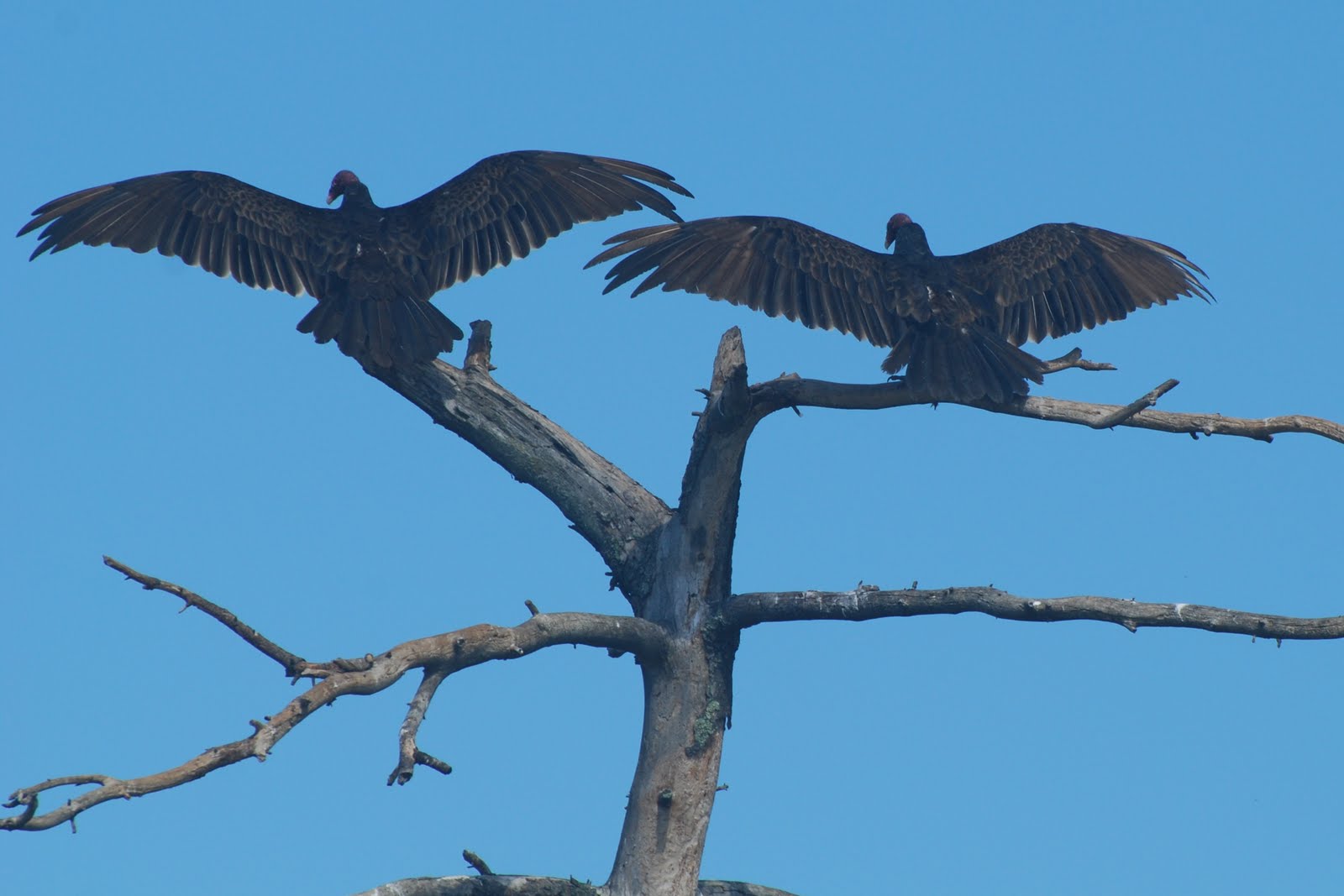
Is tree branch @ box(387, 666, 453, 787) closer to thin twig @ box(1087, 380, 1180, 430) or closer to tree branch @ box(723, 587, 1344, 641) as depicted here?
tree branch @ box(723, 587, 1344, 641)

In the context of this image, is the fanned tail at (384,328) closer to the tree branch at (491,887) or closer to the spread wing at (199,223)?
the spread wing at (199,223)

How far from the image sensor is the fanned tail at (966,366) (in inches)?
200

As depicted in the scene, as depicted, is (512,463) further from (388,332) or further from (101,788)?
(101,788)

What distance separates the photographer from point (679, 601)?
5312 mm

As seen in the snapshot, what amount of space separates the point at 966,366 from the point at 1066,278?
1.45 metres

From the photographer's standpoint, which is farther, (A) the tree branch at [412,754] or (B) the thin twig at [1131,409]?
(B) the thin twig at [1131,409]

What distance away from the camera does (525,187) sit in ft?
21.3

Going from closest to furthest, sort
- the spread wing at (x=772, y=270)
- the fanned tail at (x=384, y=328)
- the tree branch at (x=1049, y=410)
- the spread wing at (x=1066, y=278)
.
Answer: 1. the tree branch at (x=1049, y=410)
2. the fanned tail at (x=384, y=328)
3. the spread wing at (x=772, y=270)
4. the spread wing at (x=1066, y=278)

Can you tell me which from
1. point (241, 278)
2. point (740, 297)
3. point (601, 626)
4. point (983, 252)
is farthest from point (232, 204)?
point (983, 252)

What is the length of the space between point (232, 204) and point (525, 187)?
1.27m

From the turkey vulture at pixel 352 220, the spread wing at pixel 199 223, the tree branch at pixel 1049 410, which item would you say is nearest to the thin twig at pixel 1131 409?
the tree branch at pixel 1049 410

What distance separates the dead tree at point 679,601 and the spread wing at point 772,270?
712 mm

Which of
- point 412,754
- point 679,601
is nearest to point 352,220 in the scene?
point 679,601

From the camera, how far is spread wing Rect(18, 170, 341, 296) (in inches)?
248
